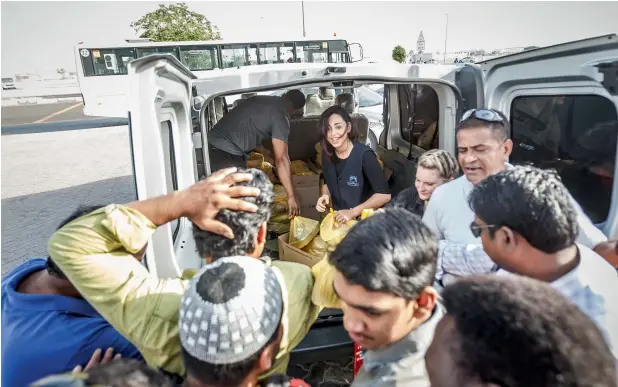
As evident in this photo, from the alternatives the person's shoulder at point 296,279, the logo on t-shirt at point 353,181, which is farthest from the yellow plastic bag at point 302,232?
the person's shoulder at point 296,279

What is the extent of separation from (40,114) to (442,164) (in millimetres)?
24148

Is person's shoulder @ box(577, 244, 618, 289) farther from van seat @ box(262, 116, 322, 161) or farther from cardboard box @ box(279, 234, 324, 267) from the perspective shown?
van seat @ box(262, 116, 322, 161)

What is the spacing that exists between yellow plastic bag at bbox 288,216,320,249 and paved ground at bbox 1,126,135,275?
345cm

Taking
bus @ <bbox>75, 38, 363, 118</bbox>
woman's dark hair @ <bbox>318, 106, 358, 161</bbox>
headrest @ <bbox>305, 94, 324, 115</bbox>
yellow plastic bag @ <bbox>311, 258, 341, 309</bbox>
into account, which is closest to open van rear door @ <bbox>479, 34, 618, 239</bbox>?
woman's dark hair @ <bbox>318, 106, 358, 161</bbox>

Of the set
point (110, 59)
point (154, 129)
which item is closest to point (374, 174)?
point (154, 129)

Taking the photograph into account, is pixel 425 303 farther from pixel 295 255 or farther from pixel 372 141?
pixel 372 141

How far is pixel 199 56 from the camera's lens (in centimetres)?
1243

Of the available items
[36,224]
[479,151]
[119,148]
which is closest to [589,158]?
[479,151]

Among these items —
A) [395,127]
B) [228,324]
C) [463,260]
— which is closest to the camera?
[228,324]

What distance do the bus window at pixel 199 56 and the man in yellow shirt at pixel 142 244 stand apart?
1218cm

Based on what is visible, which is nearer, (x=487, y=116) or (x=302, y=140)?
(x=487, y=116)

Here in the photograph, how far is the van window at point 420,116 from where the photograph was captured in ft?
12.8

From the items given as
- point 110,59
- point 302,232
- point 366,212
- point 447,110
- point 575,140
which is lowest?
point 302,232

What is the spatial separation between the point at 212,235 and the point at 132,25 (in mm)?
23410
